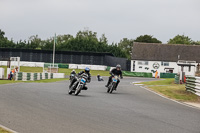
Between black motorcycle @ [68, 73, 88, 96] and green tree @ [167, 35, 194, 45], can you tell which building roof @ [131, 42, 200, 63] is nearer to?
green tree @ [167, 35, 194, 45]

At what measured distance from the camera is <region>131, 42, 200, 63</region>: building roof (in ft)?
288

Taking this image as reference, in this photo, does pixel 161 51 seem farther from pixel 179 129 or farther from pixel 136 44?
pixel 179 129

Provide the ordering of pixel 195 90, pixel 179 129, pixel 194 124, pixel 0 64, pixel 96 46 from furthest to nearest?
pixel 96 46
pixel 0 64
pixel 195 90
pixel 194 124
pixel 179 129

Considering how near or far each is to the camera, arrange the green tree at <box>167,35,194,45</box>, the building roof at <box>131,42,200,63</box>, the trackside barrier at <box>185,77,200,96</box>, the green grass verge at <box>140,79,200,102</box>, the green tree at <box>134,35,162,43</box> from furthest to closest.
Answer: the green tree at <box>167,35,194,45</box> → the green tree at <box>134,35,162,43</box> → the building roof at <box>131,42,200,63</box> → the trackside barrier at <box>185,77,200,96</box> → the green grass verge at <box>140,79,200,102</box>

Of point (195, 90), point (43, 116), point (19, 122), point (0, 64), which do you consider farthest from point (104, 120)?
point (0, 64)

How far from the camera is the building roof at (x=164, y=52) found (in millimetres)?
87713

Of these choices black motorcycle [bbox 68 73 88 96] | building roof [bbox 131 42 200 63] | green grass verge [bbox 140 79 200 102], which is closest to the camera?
black motorcycle [bbox 68 73 88 96]

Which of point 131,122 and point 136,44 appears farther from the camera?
→ point 136,44

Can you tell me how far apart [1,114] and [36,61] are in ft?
255

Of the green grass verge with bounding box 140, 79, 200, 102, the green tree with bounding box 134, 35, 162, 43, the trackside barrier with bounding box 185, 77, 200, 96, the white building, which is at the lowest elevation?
the green grass verge with bounding box 140, 79, 200, 102

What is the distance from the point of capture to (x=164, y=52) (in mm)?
89250

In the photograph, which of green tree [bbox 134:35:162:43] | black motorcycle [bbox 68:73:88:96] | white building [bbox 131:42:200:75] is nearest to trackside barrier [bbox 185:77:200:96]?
black motorcycle [bbox 68:73:88:96]

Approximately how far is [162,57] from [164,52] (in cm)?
178

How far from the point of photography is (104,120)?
388 inches
